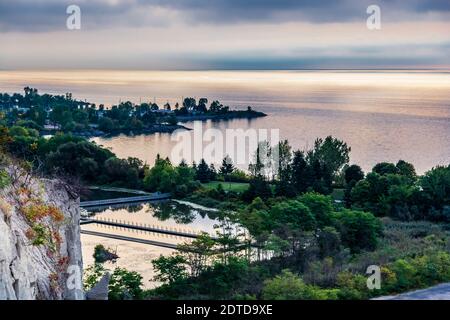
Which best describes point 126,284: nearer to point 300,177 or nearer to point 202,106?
point 300,177

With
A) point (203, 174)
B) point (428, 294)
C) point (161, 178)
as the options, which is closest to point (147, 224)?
point (161, 178)

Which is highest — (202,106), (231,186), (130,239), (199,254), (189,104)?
(189,104)

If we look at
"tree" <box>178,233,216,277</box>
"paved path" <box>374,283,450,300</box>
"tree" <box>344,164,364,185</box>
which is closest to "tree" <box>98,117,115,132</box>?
"tree" <box>344,164,364,185</box>

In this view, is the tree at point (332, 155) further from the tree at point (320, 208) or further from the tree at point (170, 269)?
the tree at point (170, 269)

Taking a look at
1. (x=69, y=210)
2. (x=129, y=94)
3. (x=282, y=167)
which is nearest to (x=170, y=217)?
(x=282, y=167)

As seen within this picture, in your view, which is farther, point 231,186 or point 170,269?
point 231,186

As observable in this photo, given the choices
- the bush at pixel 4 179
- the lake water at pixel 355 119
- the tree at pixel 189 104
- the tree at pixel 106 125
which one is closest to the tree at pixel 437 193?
the lake water at pixel 355 119
